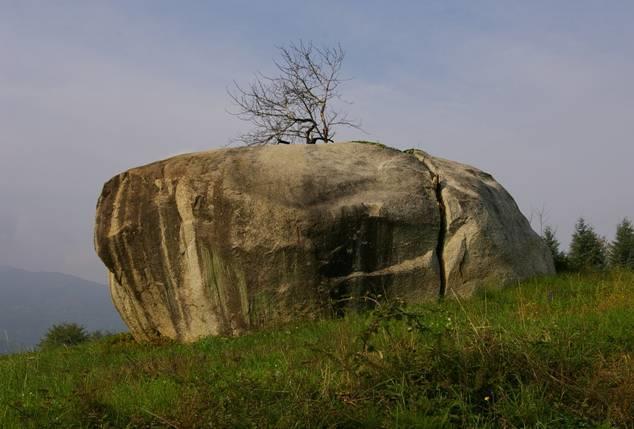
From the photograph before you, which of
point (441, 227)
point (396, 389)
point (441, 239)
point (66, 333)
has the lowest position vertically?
point (66, 333)

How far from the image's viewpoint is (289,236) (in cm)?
1155

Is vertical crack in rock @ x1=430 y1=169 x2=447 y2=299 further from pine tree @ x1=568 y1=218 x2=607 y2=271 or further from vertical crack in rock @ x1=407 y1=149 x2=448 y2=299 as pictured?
pine tree @ x1=568 y1=218 x2=607 y2=271

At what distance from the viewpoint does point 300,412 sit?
16.1 ft

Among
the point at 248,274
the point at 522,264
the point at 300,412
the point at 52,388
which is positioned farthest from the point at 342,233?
the point at 300,412

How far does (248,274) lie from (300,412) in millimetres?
6826

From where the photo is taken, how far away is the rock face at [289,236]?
1159cm

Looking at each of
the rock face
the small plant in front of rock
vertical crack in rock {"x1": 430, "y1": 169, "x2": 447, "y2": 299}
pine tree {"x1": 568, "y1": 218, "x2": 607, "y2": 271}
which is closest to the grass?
the rock face

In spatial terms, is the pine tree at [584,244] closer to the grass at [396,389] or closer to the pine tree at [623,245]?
the pine tree at [623,245]

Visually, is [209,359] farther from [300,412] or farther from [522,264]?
[522,264]

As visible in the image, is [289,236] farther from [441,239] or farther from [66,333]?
[66,333]

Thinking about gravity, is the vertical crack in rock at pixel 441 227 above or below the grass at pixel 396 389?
above

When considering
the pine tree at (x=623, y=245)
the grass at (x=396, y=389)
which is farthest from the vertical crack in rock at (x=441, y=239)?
the pine tree at (x=623, y=245)

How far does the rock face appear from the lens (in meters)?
11.6

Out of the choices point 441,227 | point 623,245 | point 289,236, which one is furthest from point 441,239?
point 623,245
